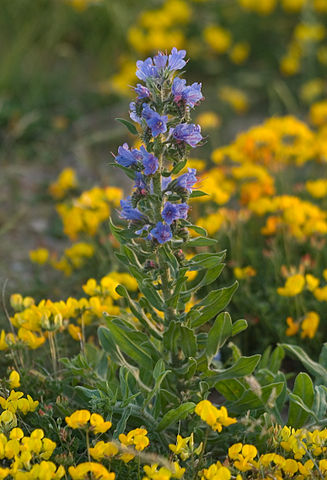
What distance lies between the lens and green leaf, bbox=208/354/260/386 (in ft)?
7.14

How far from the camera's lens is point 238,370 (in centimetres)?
222

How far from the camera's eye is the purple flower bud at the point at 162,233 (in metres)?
1.98

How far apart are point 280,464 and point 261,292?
1.23 metres

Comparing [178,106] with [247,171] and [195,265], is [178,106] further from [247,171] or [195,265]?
[247,171]

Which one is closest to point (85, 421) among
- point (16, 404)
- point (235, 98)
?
point (16, 404)

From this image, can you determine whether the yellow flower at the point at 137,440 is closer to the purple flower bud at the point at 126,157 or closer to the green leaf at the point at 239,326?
the green leaf at the point at 239,326

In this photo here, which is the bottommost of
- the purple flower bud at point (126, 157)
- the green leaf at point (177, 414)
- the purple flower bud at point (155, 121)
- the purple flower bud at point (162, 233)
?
the green leaf at point (177, 414)

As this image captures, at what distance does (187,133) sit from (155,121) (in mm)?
110

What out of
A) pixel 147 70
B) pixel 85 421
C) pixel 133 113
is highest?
pixel 147 70

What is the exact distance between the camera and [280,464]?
194 centimetres

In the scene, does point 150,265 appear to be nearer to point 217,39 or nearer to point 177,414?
point 177,414

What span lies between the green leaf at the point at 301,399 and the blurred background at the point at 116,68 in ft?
8.59

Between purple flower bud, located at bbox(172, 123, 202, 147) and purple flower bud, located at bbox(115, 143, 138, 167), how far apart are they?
14cm

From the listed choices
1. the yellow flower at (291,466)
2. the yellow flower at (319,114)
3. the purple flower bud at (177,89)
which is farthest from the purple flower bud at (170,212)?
the yellow flower at (319,114)
